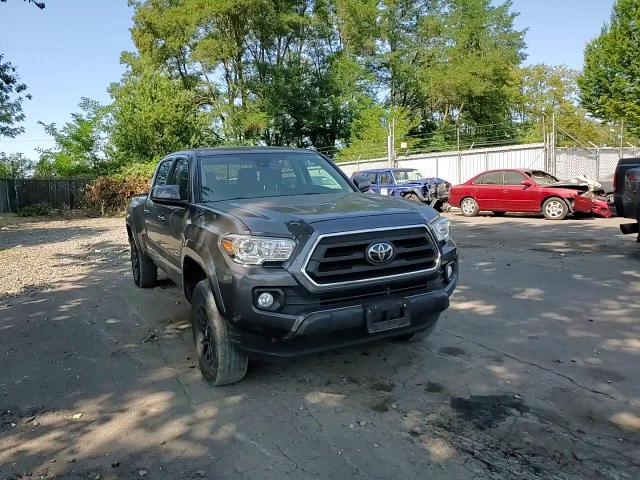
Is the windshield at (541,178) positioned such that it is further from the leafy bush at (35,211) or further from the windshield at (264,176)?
the leafy bush at (35,211)

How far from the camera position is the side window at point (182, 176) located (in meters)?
4.79

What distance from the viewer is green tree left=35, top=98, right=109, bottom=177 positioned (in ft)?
110

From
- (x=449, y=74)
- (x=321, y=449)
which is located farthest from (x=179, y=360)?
(x=449, y=74)

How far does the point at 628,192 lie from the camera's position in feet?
26.8

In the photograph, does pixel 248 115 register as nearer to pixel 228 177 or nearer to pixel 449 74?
pixel 449 74

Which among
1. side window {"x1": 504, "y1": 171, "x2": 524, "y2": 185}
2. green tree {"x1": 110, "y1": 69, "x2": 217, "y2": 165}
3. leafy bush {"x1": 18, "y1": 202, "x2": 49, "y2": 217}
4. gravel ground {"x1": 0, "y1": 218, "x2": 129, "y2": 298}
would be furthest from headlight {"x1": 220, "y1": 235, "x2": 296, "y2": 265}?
green tree {"x1": 110, "y1": 69, "x2": 217, "y2": 165}

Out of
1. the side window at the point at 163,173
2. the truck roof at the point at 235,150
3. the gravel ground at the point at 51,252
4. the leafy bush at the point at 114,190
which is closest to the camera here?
the truck roof at the point at 235,150

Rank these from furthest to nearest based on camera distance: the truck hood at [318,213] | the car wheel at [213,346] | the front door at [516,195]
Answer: the front door at [516,195], the car wheel at [213,346], the truck hood at [318,213]

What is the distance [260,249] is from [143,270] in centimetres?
440

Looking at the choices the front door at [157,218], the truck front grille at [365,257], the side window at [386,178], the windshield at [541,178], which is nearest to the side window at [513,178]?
the windshield at [541,178]

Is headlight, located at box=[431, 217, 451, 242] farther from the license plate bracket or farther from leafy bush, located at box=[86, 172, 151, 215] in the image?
leafy bush, located at box=[86, 172, 151, 215]

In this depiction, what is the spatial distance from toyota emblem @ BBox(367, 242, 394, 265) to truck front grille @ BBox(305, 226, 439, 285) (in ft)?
0.07

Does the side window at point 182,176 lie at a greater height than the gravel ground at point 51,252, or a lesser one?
greater

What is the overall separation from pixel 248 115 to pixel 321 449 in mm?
35466
